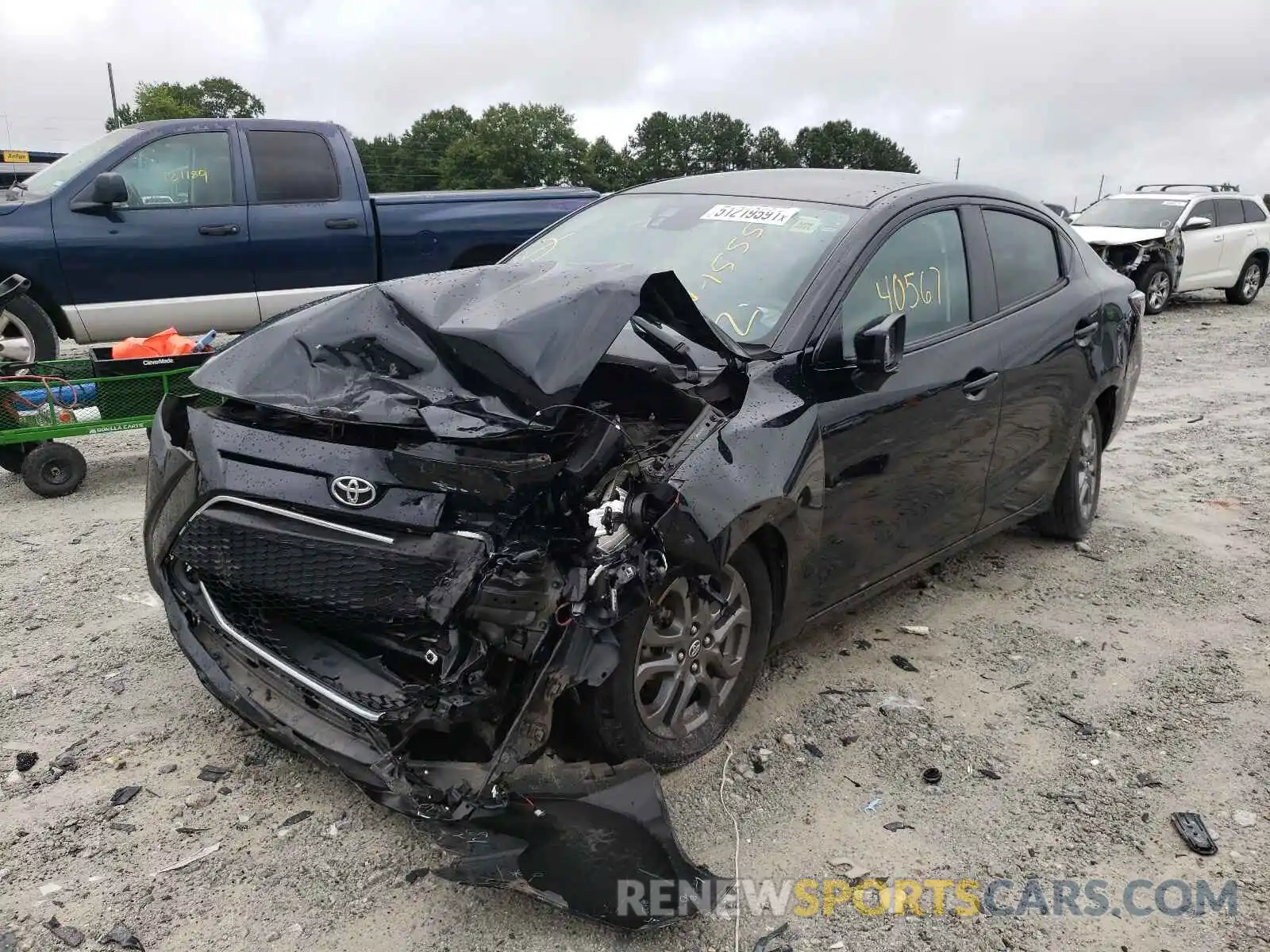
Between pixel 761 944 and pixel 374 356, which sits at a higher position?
pixel 374 356

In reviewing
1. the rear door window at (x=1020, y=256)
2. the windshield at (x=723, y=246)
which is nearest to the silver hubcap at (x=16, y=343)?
the windshield at (x=723, y=246)

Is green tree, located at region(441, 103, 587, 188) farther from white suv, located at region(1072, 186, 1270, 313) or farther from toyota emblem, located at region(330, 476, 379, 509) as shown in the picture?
toyota emblem, located at region(330, 476, 379, 509)

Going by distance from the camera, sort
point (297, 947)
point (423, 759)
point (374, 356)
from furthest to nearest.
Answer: point (374, 356) < point (423, 759) < point (297, 947)

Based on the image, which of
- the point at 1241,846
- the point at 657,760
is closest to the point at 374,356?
the point at 657,760

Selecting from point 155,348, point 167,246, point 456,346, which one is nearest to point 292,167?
point 167,246

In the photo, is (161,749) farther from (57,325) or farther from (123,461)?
(57,325)

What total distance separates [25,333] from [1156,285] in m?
14.2

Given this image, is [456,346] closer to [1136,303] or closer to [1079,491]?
[1079,491]

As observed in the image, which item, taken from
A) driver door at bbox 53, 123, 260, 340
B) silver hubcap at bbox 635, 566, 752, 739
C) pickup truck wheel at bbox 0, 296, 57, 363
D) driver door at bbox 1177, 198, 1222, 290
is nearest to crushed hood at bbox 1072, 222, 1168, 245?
driver door at bbox 1177, 198, 1222, 290

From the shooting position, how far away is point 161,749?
10.6ft

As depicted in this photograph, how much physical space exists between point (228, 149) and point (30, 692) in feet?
18.9

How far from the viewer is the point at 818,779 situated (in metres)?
3.23

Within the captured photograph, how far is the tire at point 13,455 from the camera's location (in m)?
5.94

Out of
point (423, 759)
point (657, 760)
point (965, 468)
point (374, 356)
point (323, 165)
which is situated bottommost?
point (657, 760)
